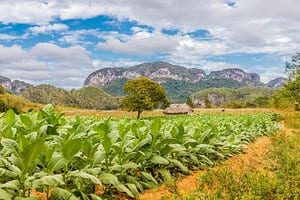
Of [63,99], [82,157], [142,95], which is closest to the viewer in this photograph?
[82,157]

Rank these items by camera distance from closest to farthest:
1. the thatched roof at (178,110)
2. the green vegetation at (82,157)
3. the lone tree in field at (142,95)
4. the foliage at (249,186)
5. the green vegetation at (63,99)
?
1. the green vegetation at (82,157)
2. the foliage at (249,186)
3. the lone tree in field at (142,95)
4. the thatched roof at (178,110)
5. the green vegetation at (63,99)

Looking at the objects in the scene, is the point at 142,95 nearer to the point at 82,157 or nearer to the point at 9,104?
the point at 9,104

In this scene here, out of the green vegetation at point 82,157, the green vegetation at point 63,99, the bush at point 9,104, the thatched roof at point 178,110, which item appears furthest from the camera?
the green vegetation at point 63,99

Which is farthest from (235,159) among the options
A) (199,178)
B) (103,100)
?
(103,100)

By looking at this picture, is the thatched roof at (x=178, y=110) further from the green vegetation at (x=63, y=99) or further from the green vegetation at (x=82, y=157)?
the green vegetation at (x=63, y=99)

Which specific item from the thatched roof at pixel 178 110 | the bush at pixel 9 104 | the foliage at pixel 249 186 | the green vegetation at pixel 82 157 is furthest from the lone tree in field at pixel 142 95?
the foliage at pixel 249 186

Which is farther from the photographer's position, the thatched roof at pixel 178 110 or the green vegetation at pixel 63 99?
the green vegetation at pixel 63 99

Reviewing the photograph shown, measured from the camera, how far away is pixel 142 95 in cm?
4691

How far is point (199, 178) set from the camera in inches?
236

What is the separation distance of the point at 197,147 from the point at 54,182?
455cm

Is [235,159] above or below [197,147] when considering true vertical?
below

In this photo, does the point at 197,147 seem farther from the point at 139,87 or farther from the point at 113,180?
the point at 139,87

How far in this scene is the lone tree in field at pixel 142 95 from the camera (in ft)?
153

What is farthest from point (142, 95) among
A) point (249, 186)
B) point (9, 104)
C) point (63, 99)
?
point (63, 99)
